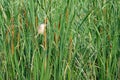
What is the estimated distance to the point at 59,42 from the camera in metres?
1.90

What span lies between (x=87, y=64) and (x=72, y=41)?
0.80 ft

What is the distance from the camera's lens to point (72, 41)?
79.0 inches

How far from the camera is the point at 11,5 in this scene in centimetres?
212

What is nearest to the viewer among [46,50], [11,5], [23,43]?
[46,50]

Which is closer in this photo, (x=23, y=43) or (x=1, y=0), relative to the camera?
(x=23, y=43)

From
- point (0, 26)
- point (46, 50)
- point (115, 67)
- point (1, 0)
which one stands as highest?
point (1, 0)

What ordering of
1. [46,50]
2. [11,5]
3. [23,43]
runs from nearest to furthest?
[46,50] < [23,43] < [11,5]

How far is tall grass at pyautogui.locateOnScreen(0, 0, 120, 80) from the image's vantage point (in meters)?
1.88

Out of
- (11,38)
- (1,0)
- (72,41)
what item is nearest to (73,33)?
(72,41)

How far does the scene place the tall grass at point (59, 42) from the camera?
6.16ft

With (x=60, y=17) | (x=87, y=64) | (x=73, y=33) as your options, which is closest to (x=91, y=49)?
(x=87, y=64)

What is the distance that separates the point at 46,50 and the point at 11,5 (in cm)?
48

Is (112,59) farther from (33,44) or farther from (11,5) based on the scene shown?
(11,5)

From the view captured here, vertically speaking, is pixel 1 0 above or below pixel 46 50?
above
